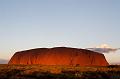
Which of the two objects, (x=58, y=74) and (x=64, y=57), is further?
(x=64, y=57)

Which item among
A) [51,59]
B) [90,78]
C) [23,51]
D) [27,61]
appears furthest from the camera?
[23,51]

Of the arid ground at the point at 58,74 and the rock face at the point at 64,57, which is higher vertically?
the rock face at the point at 64,57

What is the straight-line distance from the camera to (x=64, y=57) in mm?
67438

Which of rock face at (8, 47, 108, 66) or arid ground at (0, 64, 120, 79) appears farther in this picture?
rock face at (8, 47, 108, 66)

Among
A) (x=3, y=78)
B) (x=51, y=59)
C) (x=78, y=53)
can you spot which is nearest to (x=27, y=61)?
(x=51, y=59)

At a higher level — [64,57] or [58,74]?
[64,57]

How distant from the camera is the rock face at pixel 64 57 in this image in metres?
67.1

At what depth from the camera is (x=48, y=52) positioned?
68562 mm

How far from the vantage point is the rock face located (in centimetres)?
6712

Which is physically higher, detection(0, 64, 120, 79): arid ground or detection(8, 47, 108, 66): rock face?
detection(8, 47, 108, 66): rock face

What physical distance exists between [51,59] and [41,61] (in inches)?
96.6

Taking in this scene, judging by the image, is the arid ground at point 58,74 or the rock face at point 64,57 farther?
the rock face at point 64,57

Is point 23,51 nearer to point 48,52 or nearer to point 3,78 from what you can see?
point 48,52

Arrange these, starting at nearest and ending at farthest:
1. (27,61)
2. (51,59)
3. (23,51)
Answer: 1. (51,59)
2. (27,61)
3. (23,51)
